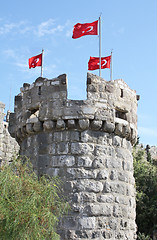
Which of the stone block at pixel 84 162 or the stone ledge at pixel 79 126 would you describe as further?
the stone ledge at pixel 79 126

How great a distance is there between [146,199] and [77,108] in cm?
1187

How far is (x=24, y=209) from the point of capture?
560cm

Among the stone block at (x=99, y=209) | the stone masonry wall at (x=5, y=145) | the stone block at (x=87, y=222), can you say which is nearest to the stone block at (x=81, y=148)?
the stone block at (x=99, y=209)

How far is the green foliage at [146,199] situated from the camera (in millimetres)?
18031

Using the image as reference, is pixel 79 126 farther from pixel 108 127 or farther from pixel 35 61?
pixel 35 61

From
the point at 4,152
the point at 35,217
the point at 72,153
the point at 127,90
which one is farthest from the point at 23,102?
the point at 4,152

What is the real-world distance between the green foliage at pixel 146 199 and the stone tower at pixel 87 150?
9.85 metres

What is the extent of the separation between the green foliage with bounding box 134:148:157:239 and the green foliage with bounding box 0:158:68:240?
12082 millimetres

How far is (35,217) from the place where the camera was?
557cm

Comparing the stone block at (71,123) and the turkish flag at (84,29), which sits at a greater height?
the turkish flag at (84,29)

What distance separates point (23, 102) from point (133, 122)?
2778 millimetres

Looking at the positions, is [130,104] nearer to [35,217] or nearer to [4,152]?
[35,217]

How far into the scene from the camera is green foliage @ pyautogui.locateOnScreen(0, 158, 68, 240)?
5.52 meters

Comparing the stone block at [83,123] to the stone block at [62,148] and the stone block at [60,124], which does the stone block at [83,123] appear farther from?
the stone block at [62,148]
